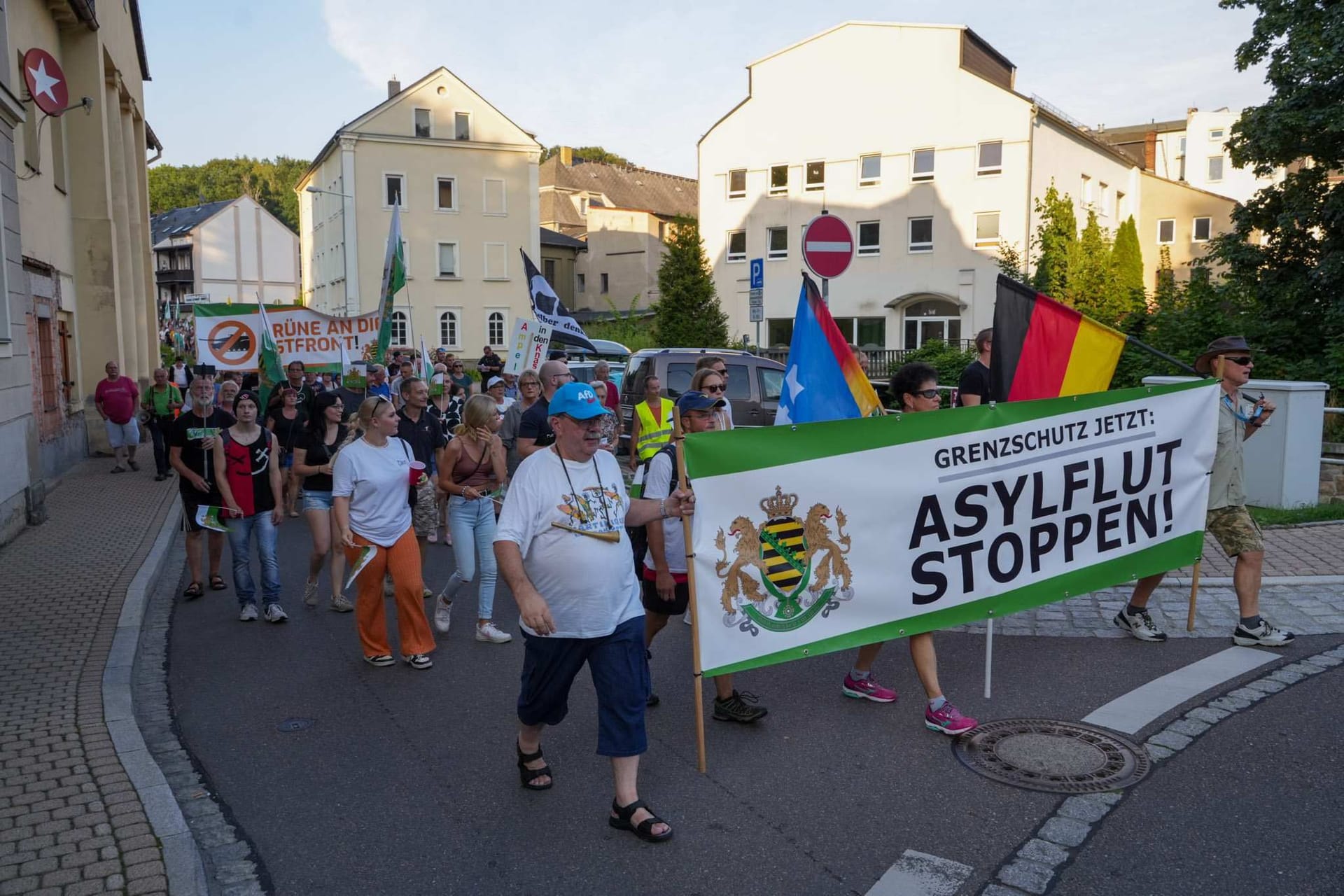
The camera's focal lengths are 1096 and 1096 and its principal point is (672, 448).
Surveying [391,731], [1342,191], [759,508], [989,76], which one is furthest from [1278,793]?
[989,76]

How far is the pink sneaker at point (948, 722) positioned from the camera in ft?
18.1

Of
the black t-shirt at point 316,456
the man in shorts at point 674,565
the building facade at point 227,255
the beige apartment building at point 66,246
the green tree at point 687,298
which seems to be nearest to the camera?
the man in shorts at point 674,565

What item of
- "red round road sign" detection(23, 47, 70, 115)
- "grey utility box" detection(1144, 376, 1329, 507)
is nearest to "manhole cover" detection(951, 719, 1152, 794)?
"grey utility box" detection(1144, 376, 1329, 507)

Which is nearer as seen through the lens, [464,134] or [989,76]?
[989,76]

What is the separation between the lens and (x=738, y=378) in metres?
16.7

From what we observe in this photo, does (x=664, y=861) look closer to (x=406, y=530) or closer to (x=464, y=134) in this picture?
(x=406, y=530)

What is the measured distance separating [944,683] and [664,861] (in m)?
2.72

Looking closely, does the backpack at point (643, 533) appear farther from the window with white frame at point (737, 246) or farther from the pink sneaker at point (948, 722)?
the window with white frame at point (737, 246)

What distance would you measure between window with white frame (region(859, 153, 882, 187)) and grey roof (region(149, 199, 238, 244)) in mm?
61088

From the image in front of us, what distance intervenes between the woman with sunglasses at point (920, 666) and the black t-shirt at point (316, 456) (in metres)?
4.69

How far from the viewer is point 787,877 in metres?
4.15

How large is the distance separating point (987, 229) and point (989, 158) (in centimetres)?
258

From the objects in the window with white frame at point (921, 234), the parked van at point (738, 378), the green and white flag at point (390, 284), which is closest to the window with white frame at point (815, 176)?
the window with white frame at point (921, 234)

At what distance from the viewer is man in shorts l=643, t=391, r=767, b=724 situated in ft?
18.5
